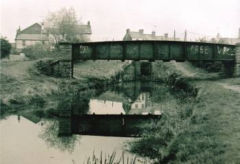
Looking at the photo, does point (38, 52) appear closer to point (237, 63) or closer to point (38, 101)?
point (237, 63)

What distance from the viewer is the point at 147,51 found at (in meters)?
32.3

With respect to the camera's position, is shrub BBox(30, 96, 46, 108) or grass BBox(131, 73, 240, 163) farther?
shrub BBox(30, 96, 46, 108)

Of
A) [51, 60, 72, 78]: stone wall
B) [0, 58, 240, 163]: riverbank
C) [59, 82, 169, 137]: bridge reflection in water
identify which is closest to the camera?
[0, 58, 240, 163]: riverbank

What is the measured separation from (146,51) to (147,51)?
9 centimetres

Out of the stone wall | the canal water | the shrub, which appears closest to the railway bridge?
the stone wall

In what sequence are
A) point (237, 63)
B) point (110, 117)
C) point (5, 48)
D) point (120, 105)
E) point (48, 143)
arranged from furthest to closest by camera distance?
point (5, 48) → point (237, 63) → point (120, 105) → point (110, 117) → point (48, 143)

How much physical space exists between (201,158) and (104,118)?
1140 cm

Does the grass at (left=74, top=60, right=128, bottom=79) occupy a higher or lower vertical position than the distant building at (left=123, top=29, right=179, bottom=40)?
lower

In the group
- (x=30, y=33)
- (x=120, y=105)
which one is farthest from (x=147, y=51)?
(x=30, y=33)

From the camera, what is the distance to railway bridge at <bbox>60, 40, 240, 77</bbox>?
32.3 meters

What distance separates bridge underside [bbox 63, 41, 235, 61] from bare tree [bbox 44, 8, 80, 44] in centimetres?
2288

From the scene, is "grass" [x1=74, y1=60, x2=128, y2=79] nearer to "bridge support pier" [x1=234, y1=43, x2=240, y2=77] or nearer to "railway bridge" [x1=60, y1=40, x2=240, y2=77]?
"railway bridge" [x1=60, y1=40, x2=240, y2=77]

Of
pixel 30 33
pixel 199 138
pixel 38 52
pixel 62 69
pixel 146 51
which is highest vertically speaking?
pixel 30 33

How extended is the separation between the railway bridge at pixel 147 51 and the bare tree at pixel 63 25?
22234 millimetres
